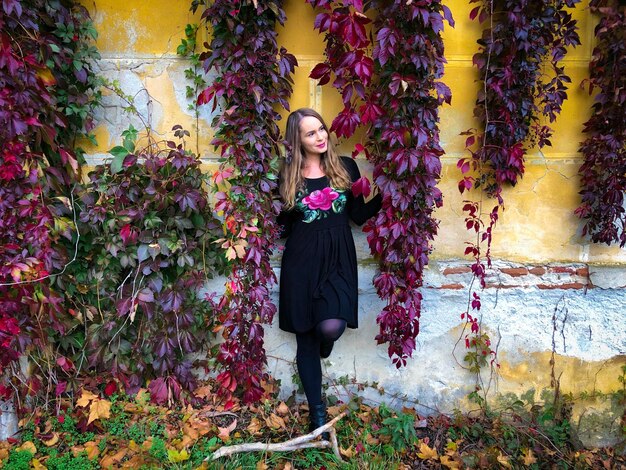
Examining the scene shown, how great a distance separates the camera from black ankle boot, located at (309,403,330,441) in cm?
283

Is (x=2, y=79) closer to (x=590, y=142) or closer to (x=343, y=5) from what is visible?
(x=343, y=5)

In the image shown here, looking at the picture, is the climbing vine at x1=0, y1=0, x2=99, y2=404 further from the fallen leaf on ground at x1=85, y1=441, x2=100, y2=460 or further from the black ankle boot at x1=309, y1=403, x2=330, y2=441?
the black ankle boot at x1=309, y1=403, x2=330, y2=441

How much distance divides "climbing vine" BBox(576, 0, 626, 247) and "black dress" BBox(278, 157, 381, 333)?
47.7 inches

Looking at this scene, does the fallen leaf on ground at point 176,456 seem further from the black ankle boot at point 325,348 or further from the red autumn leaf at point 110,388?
the black ankle boot at point 325,348

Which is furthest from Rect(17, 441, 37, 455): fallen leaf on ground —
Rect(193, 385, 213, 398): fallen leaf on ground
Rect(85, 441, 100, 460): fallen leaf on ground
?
Rect(193, 385, 213, 398): fallen leaf on ground

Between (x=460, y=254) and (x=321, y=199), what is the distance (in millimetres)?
913

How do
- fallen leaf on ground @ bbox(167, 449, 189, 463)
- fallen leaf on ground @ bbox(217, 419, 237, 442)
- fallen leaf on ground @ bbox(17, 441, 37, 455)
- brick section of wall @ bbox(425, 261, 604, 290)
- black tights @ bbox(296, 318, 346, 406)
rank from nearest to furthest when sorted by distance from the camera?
1. fallen leaf on ground @ bbox(167, 449, 189, 463)
2. fallen leaf on ground @ bbox(17, 441, 37, 455)
3. fallen leaf on ground @ bbox(217, 419, 237, 442)
4. black tights @ bbox(296, 318, 346, 406)
5. brick section of wall @ bbox(425, 261, 604, 290)

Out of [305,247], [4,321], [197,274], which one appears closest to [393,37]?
[305,247]

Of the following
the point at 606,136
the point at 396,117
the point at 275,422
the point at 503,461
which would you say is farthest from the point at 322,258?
the point at 606,136

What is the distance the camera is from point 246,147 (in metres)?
2.79

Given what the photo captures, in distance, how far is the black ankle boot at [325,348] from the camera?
2.96 m

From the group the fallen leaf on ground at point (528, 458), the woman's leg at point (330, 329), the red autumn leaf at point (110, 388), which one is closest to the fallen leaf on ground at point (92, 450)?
the red autumn leaf at point (110, 388)

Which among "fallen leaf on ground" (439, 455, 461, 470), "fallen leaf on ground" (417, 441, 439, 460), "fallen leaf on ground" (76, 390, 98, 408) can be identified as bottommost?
"fallen leaf on ground" (439, 455, 461, 470)

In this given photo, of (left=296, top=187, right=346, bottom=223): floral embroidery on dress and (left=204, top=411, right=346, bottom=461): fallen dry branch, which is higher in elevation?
(left=296, top=187, right=346, bottom=223): floral embroidery on dress
